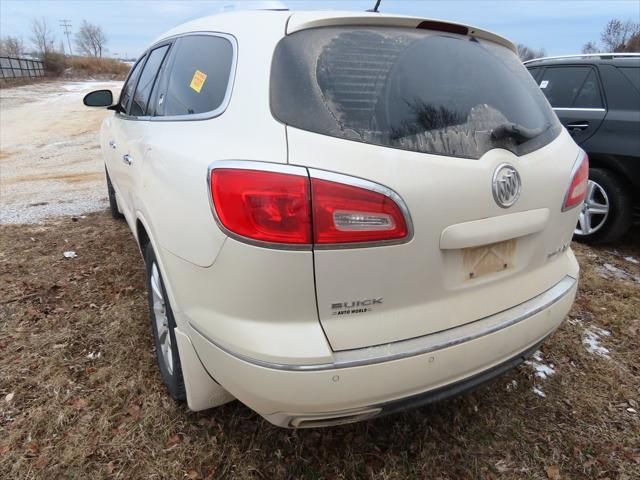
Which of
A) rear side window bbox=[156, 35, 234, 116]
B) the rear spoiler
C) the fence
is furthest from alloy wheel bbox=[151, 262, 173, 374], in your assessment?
the fence

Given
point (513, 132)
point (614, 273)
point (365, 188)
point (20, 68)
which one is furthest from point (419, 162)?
point (20, 68)

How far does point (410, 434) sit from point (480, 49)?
1.72 meters

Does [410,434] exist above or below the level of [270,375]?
below

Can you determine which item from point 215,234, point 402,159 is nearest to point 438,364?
point 402,159

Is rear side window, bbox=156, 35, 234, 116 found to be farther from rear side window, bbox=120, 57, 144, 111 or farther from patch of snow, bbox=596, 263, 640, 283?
patch of snow, bbox=596, 263, 640, 283

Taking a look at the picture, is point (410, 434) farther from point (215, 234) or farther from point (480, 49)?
point (480, 49)

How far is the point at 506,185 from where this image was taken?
5.40 ft

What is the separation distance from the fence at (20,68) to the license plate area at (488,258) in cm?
3765

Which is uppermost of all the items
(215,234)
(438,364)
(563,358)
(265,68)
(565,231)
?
(265,68)

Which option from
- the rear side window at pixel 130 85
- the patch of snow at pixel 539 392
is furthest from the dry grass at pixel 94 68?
the patch of snow at pixel 539 392

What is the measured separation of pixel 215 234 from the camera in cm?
152

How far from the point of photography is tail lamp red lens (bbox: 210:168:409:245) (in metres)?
1.41

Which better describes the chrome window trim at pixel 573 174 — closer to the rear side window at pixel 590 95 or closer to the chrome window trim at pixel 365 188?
the chrome window trim at pixel 365 188

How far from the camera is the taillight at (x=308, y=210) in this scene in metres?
1.41
